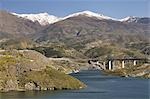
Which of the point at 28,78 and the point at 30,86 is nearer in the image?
the point at 30,86

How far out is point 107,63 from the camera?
110 meters

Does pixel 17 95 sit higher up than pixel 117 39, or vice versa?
pixel 117 39

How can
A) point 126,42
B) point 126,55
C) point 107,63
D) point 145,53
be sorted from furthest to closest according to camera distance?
→ point 126,42 < point 145,53 < point 126,55 < point 107,63

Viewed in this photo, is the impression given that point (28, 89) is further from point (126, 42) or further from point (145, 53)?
point (126, 42)

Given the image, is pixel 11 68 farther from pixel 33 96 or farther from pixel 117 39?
pixel 117 39

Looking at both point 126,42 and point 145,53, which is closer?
point 145,53

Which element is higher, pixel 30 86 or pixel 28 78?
pixel 28 78

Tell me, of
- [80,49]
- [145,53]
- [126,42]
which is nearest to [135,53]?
[145,53]

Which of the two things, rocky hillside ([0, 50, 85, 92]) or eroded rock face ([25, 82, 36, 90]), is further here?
eroded rock face ([25, 82, 36, 90])

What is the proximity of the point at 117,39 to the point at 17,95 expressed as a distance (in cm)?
15527

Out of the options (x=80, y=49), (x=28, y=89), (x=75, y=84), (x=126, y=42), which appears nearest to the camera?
(x=28, y=89)

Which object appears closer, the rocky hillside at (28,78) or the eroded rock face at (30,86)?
the rocky hillside at (28,78)

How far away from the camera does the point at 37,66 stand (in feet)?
175

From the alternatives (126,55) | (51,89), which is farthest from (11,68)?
(126,55)
